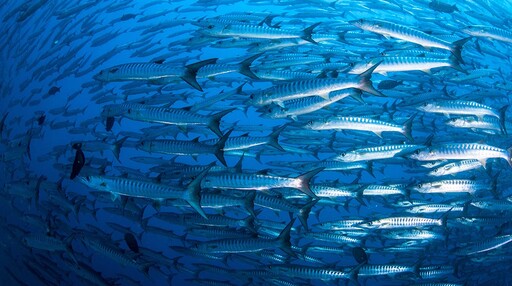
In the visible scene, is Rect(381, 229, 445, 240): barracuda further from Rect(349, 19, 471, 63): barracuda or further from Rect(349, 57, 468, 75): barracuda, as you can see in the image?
Rect(349, 19, 471, 63): barracuda

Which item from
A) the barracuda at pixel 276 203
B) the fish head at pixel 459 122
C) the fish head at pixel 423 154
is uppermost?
the fish head at pixel 459 122

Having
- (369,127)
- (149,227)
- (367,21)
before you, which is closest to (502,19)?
(367,21)

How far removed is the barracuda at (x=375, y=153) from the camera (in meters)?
5.69

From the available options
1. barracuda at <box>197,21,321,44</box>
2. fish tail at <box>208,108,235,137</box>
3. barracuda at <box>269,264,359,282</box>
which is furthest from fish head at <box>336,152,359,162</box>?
fish tail at <box>208,108,235,137</box>

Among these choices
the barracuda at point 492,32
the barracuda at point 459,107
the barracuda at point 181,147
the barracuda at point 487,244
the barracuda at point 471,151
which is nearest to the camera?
the barracuda at point 181,147

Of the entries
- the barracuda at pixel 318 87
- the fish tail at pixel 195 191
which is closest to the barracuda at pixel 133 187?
the fish tail at pixel 195 191

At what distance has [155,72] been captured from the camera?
4.66 m

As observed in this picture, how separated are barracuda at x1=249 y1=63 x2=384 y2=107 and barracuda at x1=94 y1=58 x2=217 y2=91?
3.28ft

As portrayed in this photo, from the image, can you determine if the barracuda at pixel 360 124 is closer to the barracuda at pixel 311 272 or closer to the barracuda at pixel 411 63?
the barracuda at pixel 411 63

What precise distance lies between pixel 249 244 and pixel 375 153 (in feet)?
7.64

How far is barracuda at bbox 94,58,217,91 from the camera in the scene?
4.51 m

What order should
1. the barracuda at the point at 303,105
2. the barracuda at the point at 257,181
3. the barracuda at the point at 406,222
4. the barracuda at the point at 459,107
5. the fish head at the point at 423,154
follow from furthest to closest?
the barracuda at the point at 406,222 → the barracuda at the point at 459,107 → the fish head at the point at 423,154 → the barracuda at the point at 303,105 → the barracuda at the point at 257,181

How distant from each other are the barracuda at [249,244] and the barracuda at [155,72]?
2.19 meters

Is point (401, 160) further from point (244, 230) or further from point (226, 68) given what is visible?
point (226, 68)
